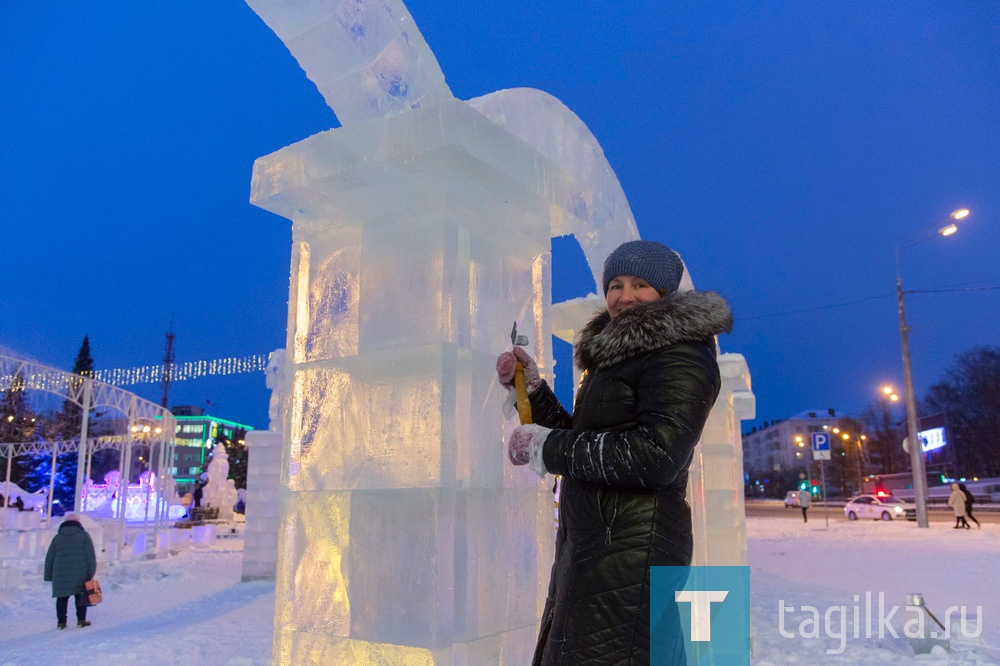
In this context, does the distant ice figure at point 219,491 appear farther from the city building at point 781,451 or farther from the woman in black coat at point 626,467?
the city building at point 781,451

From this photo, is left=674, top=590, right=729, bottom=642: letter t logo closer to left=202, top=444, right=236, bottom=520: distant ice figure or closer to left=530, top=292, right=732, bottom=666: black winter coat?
left=530, top=292, right=732, bottom=666: black winter coat

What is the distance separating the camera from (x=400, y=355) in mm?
2260

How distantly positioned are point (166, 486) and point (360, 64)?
2170 centimetres

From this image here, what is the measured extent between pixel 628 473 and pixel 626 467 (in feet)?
0.05

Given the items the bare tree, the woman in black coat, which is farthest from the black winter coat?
the bare tree

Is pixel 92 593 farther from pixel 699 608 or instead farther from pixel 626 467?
pixel 626 467

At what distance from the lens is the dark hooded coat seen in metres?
9.24

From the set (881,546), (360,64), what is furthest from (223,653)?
(881,546)

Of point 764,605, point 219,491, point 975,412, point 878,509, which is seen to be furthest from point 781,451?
point 764,605

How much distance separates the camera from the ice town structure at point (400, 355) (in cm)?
215

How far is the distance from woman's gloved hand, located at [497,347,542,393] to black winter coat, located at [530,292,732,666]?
30 cm

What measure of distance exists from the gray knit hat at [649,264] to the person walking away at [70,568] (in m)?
9.64

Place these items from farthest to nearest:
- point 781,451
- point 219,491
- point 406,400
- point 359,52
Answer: point 781,451 < point 219,491 < point 359,52 < point 406,400

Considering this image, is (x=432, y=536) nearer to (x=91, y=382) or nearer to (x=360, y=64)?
(x=360, y=64)
